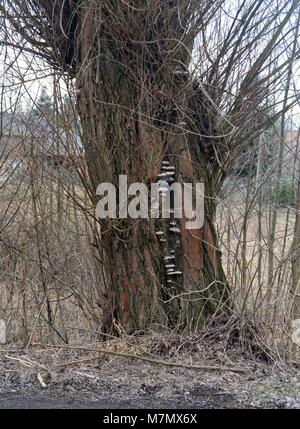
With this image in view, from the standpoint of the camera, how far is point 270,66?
6.16 metres

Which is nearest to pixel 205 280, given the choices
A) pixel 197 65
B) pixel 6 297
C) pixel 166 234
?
pixel 166 234

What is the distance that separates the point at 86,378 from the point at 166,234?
1.91 m

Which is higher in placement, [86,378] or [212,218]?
[212,218]

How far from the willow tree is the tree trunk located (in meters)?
0.01

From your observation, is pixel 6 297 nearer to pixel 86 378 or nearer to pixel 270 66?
pixel 86 378

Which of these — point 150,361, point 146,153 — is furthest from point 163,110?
point 150,361

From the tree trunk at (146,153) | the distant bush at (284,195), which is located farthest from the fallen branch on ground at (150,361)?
the distant bush at (284,195)

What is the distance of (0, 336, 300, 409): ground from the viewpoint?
4309 millimetres
